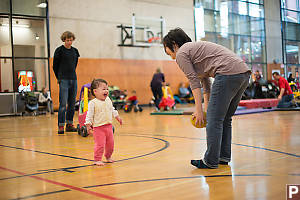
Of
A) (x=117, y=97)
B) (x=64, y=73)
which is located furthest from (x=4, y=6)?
(x=64, y=73)

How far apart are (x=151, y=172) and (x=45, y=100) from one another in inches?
470

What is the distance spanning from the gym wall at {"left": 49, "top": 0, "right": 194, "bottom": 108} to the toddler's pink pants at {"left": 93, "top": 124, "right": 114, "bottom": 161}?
12.1 metres

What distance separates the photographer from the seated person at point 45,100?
14305 mm

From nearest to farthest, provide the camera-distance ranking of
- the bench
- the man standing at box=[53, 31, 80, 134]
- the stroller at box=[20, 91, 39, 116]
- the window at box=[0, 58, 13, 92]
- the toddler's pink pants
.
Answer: the toddler's pink pants < the man standing at box=[53, 31, 80, 134] < the bench < the stroller at box=[20, 91, 39, 116] < the window at box=[0, 58, 13, 92]

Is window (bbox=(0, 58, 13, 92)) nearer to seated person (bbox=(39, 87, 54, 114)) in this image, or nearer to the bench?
seated person (bbox=(39, 87, 54, 114))

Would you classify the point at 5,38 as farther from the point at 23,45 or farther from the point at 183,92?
the point at 183,92

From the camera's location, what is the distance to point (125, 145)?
16.5ft

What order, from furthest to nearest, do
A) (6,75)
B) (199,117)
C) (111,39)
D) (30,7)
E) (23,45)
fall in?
1. (111,39)
2. (30,7)
3. (23,45)
4. (6,75)
5. (199,117)

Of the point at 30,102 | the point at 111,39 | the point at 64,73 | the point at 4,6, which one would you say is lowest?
the point at 30,102

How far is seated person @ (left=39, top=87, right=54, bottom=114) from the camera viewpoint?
46.9ft

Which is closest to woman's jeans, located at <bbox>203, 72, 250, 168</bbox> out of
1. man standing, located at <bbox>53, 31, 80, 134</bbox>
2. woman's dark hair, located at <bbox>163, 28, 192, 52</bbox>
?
woman's dark hair, located at <bbox>163, 28, 192, 52</bbox>

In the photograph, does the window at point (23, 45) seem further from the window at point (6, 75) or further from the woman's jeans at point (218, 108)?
the woman's jeans at point (218, 108)

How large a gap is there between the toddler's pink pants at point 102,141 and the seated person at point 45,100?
36.5 feet

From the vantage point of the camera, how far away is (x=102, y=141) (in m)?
3.76
